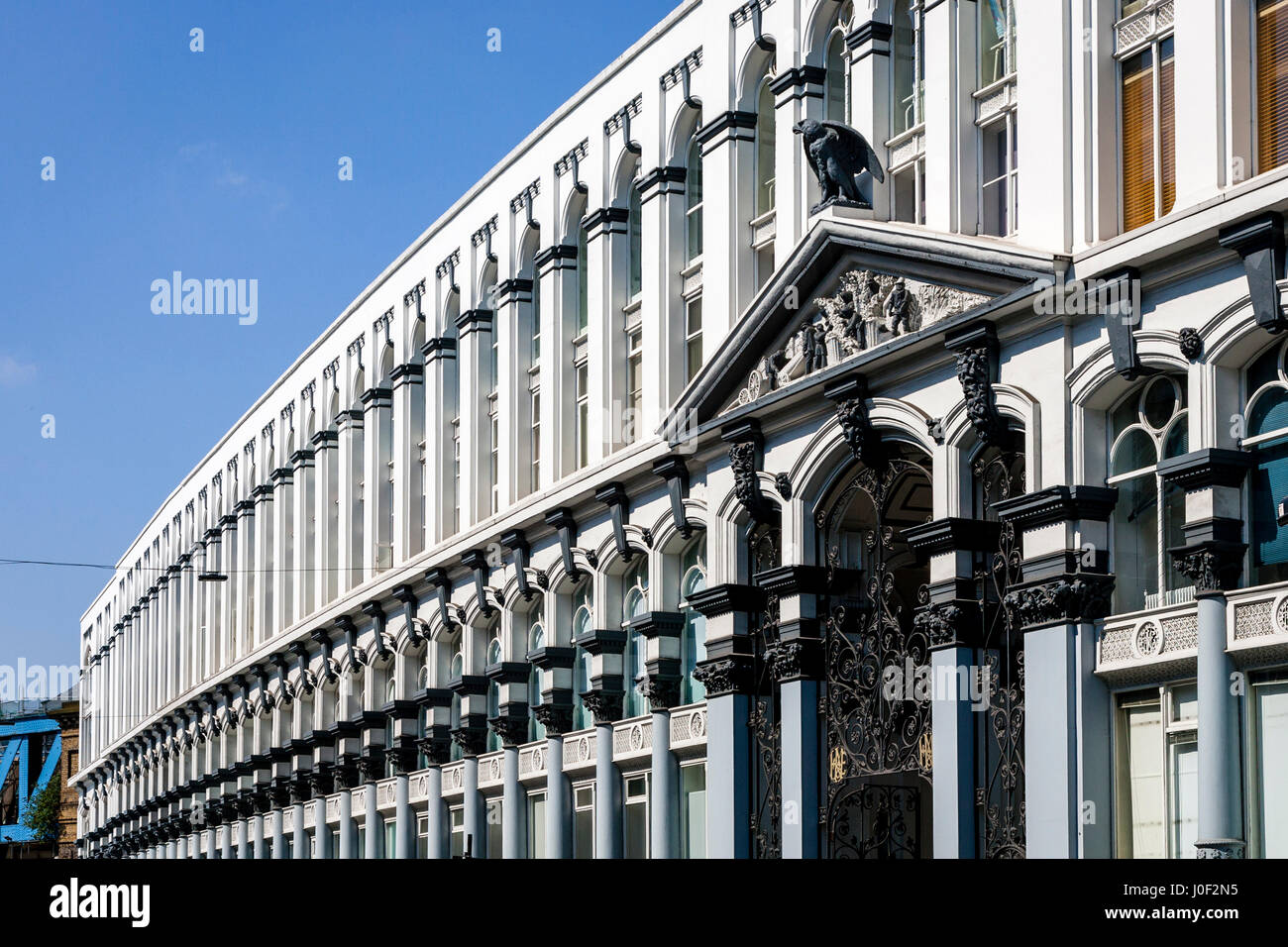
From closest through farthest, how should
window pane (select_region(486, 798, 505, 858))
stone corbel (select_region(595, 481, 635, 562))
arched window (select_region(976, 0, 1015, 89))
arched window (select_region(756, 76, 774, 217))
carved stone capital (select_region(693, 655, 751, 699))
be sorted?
arched window (select_region(976, 0, 1015, 89)) → carved stone capital (select_region(693, 655, 751, 699)) → arched window (select_region(756, 76, 774, 217)) → stone corbel (select_region(595, 481, 635, 562)) → window pane (select_region(486, 798, 505, 858))

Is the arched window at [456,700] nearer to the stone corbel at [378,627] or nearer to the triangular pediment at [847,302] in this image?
the stone corbel at [378,627]

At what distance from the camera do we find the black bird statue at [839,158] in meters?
30.5

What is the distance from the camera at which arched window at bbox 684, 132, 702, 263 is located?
123 feet

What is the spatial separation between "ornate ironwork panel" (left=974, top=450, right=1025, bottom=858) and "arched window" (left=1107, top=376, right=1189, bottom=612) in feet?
5.88

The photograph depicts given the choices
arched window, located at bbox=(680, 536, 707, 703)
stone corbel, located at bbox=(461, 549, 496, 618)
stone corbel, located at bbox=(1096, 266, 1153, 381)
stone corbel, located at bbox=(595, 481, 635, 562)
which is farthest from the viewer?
stone corbel, located at bbox=(461, 549, 496, 618)

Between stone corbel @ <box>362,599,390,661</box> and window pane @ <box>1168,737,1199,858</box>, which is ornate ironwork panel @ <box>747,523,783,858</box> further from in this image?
stone corbel @ <box>362,599,390,661</box>

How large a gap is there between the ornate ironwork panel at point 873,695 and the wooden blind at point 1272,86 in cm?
726

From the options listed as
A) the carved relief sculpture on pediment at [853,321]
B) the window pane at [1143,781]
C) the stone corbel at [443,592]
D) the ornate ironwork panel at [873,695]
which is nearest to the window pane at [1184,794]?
the window pane at [1143,781]

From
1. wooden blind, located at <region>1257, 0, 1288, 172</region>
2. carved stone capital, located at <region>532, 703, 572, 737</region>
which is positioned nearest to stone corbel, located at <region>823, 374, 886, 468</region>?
wooden blind, located at <region>1257, 0, 1288, 172</region>

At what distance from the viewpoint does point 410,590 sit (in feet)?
160

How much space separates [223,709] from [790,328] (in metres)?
40.5

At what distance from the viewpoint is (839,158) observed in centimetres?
3050
